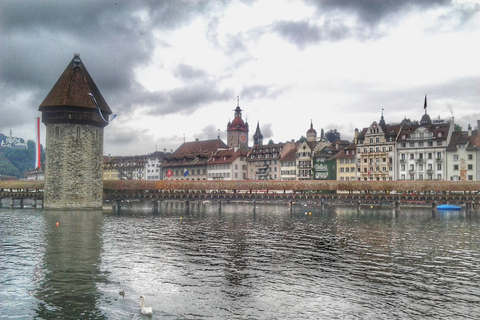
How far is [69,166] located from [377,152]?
5579cm

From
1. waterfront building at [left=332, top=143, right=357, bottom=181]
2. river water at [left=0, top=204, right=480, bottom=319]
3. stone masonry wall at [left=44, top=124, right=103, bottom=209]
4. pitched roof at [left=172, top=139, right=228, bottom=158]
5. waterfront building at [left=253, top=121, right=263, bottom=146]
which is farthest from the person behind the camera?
waterfront building at [left=253, top=121, right=263, bottom=146]

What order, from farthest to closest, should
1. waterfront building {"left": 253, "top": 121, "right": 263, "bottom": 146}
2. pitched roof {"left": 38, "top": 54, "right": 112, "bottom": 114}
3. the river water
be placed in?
waterfront building {"left": 253, "top": 121, "right": 263, "bottom": 146}
pitched roof {"left": 38, "top": 54, "right": 112, "bottom": 114}
the river water

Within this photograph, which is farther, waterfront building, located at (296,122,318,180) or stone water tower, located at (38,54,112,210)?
waterfront building, located at (296,122,318,180)

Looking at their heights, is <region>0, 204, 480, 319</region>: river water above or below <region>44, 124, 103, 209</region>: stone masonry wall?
below

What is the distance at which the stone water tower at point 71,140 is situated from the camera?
55.0m

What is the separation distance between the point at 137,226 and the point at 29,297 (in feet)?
78.2

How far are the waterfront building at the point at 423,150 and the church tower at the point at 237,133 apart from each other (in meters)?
52.6

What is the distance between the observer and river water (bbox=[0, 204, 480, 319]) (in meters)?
15.5

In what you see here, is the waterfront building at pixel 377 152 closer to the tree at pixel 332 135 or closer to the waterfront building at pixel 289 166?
the waterfront building at pixel 289 166

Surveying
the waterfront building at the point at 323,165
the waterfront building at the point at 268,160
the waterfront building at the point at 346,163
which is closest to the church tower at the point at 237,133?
the waterfront building at the point at 268,160

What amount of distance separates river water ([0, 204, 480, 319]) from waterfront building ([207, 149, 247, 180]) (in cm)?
7302

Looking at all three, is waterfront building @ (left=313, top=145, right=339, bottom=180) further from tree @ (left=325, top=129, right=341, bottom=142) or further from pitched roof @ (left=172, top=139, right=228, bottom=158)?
tree @ (left=325, top=129, right=341, bottom=142)

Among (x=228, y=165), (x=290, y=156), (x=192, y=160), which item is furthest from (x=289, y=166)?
(x=192, y=160)

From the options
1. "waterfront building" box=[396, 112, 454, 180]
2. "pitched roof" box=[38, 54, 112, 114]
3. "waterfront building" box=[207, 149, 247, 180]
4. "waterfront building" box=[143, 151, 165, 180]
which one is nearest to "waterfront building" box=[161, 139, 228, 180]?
"waterfront building" box=[207, 149, 247, 180]
